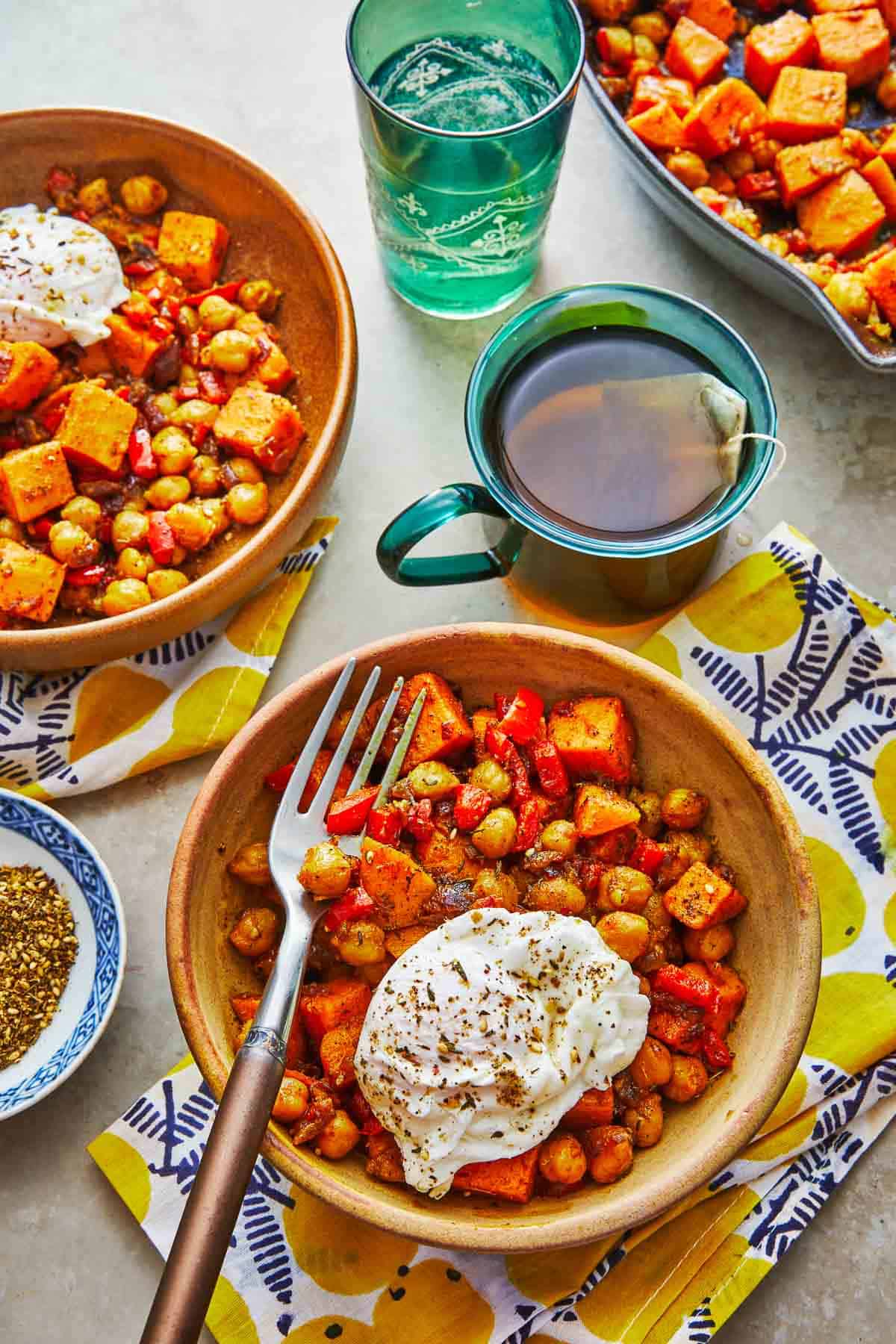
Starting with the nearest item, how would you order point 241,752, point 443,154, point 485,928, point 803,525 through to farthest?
point 485,928 → point 241,752 → point 443,154 → point 803,525

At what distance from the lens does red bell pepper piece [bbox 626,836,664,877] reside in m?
1.63

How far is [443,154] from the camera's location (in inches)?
71.0

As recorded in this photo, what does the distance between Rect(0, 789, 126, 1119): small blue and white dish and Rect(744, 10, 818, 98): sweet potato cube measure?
1562 mm

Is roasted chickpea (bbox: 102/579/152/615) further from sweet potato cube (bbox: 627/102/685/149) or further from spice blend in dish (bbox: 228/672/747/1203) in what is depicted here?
sweet potato cube (bbox: 627/102/685/149)

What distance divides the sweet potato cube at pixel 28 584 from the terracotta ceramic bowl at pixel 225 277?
0.05m

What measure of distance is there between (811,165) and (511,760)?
105cm

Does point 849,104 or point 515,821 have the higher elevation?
point 849,104

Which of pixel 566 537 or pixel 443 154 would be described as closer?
pixel 566 537

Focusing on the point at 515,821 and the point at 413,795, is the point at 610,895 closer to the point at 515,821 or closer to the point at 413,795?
the point at 515,821

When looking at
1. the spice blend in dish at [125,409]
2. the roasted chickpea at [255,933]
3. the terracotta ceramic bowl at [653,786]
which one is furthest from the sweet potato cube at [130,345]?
the roasted chickpea at [255,933]

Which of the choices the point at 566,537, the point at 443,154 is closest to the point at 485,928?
the point at 566,537

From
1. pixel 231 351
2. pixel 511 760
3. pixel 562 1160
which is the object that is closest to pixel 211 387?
pixel 231 351

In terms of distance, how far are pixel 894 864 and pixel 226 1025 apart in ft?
3.03

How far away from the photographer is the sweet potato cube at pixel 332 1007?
5.07 ft
